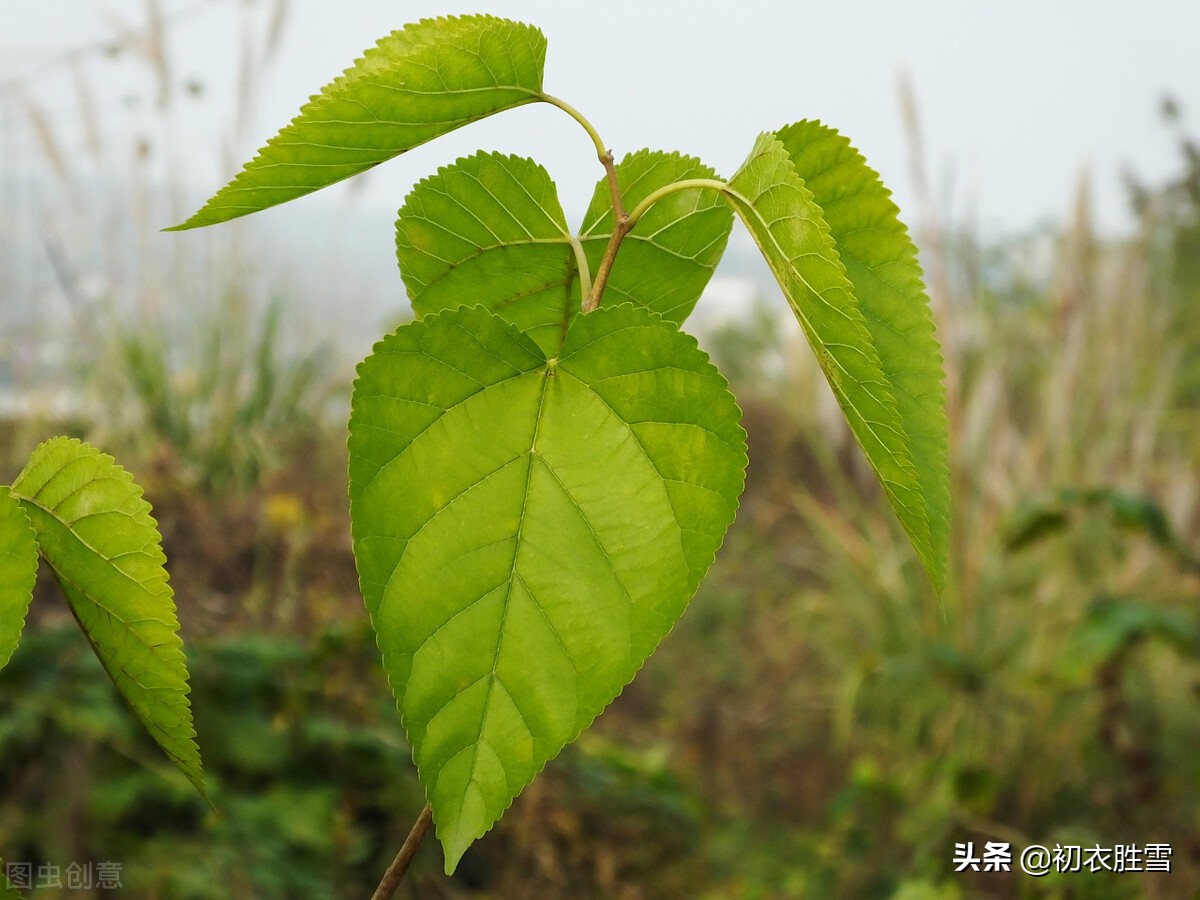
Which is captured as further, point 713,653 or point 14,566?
point 713,653

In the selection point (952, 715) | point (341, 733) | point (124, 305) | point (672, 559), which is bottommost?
point (952, 715)

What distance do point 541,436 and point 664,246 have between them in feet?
0.34

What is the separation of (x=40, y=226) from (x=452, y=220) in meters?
4.13

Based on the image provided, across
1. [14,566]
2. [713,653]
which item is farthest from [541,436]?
[713,653]

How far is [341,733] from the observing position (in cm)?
166

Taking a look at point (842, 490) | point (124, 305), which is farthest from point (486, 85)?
point (124, 305)

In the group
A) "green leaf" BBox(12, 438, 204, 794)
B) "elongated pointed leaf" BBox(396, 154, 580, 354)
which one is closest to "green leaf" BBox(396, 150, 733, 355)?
"elongated pointed leaf" BBox(396, 154, 580, 354)

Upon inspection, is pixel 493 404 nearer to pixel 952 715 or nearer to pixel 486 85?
pixel 486 85

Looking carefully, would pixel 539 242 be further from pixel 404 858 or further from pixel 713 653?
pixel 713 653

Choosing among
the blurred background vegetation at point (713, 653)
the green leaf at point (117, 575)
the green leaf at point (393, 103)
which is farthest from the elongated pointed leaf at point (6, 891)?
the blurred background vegetation at point (713, 653)

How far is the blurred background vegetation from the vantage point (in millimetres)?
1583

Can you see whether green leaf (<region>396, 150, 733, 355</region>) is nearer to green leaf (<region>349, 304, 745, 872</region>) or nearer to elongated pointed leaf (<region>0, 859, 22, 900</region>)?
green leaf (<region>349, 304, 745, 872</region>)

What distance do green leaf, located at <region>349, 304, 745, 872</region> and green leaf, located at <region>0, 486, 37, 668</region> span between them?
3.1 inches

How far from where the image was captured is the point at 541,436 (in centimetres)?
28
